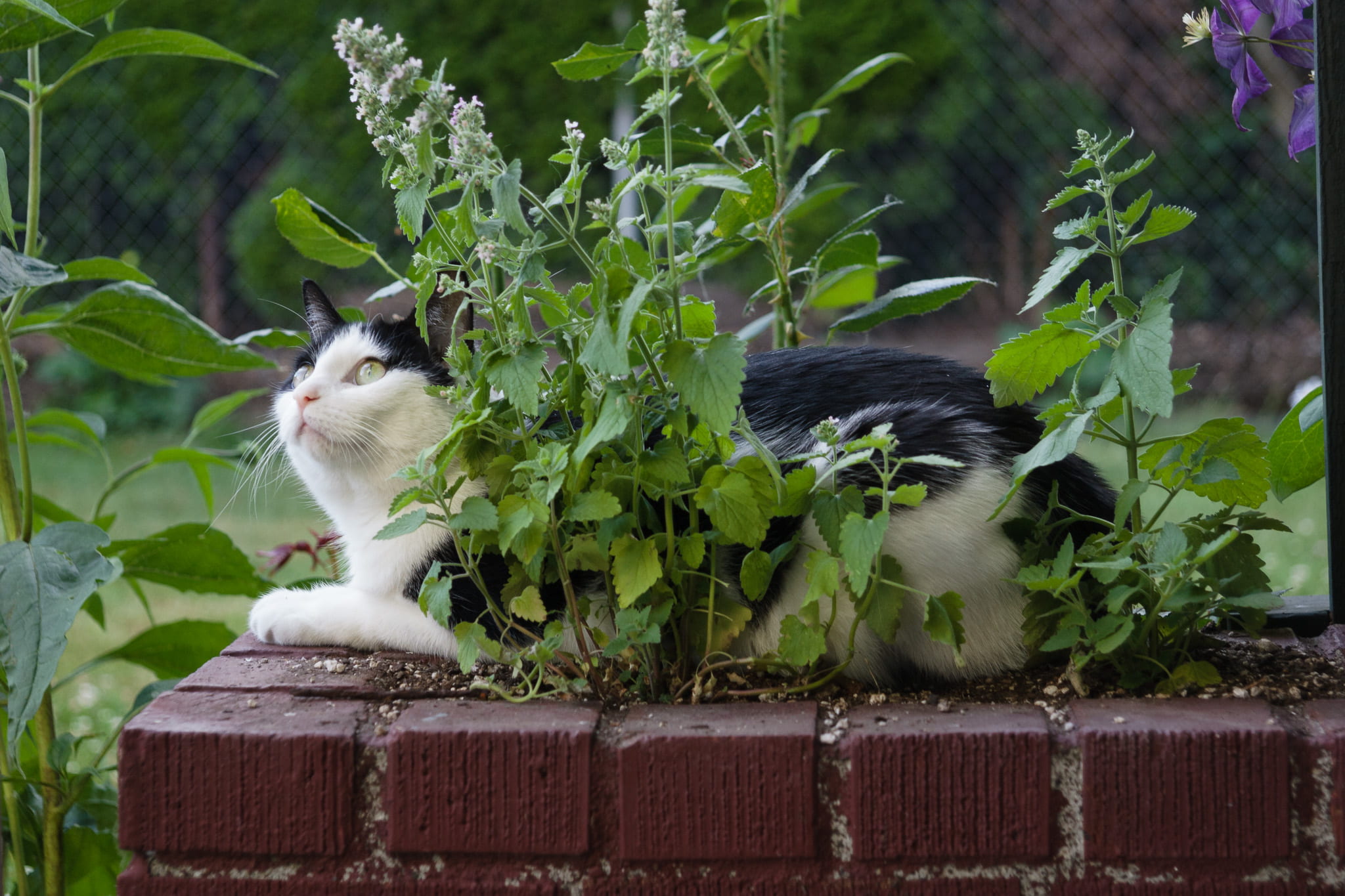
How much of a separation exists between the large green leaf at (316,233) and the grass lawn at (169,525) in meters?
1.10

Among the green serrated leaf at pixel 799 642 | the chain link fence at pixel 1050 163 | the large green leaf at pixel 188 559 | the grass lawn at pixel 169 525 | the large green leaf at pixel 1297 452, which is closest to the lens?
the green serrated leaf at pixel 799 642

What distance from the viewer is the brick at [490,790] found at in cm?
89

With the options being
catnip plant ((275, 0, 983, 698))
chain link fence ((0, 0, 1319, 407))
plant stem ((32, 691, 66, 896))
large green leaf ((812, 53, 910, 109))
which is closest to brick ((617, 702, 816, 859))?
catnip plant ((275, 0, 983, 698))

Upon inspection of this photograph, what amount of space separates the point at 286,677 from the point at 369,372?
375 mm

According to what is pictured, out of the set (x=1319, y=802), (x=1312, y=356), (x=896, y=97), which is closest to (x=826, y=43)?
(x=896, y=97)

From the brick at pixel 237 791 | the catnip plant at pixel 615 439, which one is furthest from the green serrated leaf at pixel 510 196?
the brick at pixel 237 791

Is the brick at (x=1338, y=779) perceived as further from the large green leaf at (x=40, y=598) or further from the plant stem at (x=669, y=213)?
the large green leaf at (x=40, y=598)

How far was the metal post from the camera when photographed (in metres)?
1.08

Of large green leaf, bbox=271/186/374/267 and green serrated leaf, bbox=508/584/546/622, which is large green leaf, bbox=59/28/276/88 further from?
green serrated leaf, bbox=508/584/546/622

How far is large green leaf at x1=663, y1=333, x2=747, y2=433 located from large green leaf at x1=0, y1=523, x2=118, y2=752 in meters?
0.58

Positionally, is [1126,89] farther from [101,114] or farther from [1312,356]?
[101,114]

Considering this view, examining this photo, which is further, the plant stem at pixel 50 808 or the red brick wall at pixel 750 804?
the plant stem at pixel 50 808

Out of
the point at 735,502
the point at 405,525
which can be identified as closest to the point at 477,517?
the point at 405,525

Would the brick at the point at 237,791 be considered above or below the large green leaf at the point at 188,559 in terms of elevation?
below
